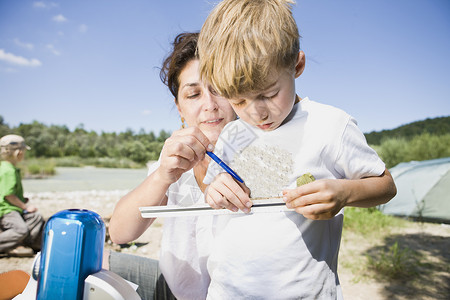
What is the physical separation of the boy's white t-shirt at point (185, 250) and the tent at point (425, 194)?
6.56m

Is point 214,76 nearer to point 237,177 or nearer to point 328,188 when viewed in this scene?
point 237,177

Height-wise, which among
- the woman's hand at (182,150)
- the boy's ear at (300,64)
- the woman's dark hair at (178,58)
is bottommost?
the woman's hand at (182,150)

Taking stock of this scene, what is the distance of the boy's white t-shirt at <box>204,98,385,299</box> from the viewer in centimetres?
102

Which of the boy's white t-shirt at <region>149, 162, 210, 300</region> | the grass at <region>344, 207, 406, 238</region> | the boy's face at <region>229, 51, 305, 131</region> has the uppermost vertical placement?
the boy's face at <region>229, 51, 305, 131</region>

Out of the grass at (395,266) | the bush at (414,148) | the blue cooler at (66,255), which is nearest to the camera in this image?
the blue cooler at (66,255)

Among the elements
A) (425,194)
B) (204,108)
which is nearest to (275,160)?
(204,108)

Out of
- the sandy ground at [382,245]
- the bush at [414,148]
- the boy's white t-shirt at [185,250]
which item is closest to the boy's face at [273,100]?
the boy's white t-shirt at [185,250]

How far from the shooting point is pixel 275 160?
1.11 metres

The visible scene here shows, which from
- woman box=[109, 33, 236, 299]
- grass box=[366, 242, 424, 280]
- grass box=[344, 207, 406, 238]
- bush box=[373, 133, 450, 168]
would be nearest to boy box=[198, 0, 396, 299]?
woman box=[109, 33, 236, 299]

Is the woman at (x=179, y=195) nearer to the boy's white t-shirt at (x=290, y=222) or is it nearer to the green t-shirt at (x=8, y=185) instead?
the boy's white t-shirt at (x=290, y=222)

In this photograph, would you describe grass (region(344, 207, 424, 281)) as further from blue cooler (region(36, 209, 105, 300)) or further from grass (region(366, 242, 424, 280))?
blue cooler (region(36, 209, 105, 300))

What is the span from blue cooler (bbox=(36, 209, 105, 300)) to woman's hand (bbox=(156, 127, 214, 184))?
14.0 inches

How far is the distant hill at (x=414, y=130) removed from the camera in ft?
31.6

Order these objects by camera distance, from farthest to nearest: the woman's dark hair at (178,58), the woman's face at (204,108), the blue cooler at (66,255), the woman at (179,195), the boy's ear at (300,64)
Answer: the woman's dark hair at (178,58) < the woman's face at (204,108) < the woman at (179,195) < the boy's ear at (300,64) < the blue cooler at (66,255)
